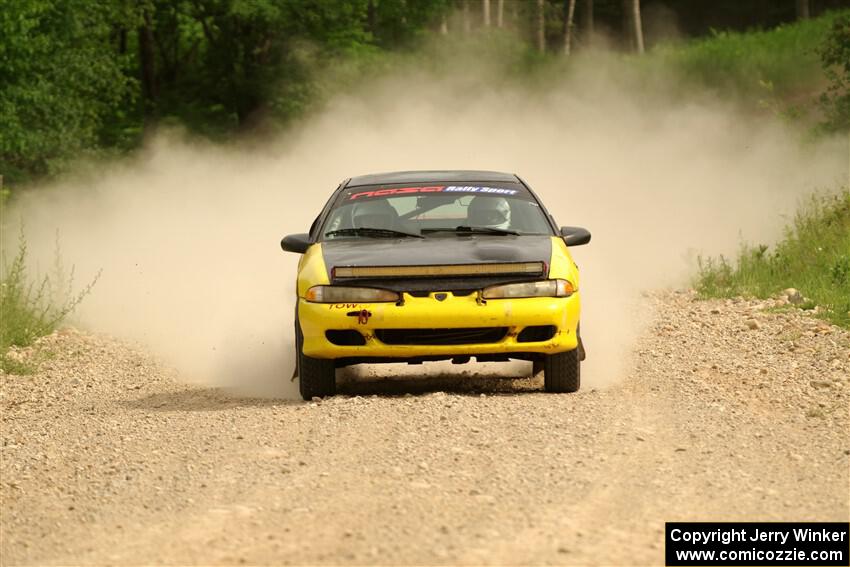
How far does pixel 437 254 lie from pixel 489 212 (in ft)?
3.92

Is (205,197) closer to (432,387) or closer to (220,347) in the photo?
(220,347)

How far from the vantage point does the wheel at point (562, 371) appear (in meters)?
10.8

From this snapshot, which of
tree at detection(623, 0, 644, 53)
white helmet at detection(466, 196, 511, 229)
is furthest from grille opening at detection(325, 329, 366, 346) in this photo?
tree at detection(623, 0, 644, 53)

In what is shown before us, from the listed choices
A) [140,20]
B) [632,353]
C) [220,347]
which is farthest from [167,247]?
[140,20]

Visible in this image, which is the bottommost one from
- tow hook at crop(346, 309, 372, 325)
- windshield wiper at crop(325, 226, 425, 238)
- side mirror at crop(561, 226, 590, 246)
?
tow hook at crop(346, 309, 372, 325)

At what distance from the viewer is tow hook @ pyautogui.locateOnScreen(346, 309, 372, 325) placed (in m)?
10.4

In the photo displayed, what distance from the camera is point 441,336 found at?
10.5m

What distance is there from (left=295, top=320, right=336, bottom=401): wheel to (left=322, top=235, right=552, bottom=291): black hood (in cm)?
55

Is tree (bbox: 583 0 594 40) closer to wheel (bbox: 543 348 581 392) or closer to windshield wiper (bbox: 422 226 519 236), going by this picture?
windshield wiper (bbox: 422 226 519 236)

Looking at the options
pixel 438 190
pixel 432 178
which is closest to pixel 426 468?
pixel 438 190

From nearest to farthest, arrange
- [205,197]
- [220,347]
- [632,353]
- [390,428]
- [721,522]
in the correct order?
[721,522] → [390,428] → [632,353] → [220,347] → [205,197]

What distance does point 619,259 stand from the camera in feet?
76.4

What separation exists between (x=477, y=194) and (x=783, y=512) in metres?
5.10

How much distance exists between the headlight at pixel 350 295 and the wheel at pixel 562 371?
1.11 meters
